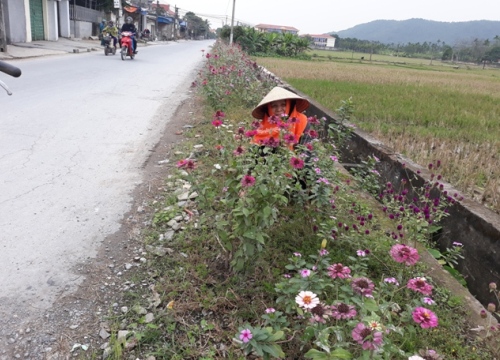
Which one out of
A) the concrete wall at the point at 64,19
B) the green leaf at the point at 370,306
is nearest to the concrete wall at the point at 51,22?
the concrete wall at the point at 64,19

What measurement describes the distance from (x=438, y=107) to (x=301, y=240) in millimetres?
6462

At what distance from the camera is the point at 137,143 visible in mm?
4914

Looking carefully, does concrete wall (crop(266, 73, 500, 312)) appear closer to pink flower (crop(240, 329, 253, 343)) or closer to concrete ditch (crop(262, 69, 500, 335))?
concrete ditch (crop(262, 69, 500, 335))

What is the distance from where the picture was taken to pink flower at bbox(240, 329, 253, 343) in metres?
1.41

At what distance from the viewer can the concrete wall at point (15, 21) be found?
54.2ft

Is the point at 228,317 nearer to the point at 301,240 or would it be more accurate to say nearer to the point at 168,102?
the point at 301,240

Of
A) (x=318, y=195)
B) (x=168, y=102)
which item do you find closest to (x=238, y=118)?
(x=168, y=102)

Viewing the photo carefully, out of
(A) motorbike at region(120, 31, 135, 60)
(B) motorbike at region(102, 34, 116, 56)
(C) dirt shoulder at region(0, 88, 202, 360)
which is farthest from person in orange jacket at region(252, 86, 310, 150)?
(B) motorbike at region(102, 34, 116, 56)

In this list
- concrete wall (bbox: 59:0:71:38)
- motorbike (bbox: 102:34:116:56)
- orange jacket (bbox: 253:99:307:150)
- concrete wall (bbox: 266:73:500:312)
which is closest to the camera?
concrete wall (bbox: 266:73:500:312)

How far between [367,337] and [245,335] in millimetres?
417

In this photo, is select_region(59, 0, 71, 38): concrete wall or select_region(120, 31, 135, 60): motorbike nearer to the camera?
select_region(120, 31, 135, 60): motorbike

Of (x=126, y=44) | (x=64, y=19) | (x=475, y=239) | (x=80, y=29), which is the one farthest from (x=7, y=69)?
(x=80, y=29)

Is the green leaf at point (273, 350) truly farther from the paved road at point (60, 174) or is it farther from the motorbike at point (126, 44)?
the motorbike at point (126, 44)

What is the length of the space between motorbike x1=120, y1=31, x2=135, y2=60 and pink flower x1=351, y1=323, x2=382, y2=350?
1557 cm
